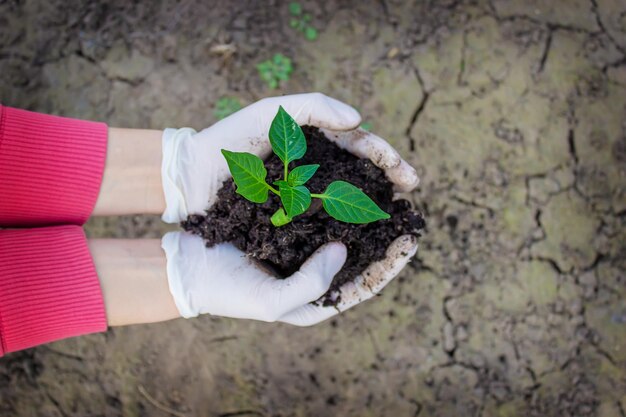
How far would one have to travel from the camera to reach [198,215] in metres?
2.23

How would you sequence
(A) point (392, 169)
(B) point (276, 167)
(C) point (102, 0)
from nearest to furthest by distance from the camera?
(B) point (276, 167)
(A) point (392, 169)
(C) point (102, 0)

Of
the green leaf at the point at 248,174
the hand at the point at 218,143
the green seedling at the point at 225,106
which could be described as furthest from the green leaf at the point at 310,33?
the green leaf at the point at 248,174

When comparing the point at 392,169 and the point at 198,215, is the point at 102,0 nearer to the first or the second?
the point at 198,215

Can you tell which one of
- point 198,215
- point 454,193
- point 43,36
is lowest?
point 454,193

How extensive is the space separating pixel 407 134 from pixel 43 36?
197 centimetres

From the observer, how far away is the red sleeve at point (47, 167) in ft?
6.73

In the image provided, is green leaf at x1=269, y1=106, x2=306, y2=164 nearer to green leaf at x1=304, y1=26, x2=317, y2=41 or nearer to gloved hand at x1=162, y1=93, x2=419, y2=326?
gloved hand at x1=162, y1=93, x2=419, y2=326

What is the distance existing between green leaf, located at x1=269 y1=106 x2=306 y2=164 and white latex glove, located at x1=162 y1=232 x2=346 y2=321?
41 centimetres

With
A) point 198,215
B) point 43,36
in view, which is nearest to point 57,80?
point 43,36

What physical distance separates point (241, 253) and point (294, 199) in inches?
21.4

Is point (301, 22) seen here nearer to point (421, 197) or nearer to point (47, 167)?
point (421, 197)

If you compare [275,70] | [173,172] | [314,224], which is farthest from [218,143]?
[275,70]

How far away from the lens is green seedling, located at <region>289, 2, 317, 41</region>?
116 inches

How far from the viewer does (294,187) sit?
1699 mm
